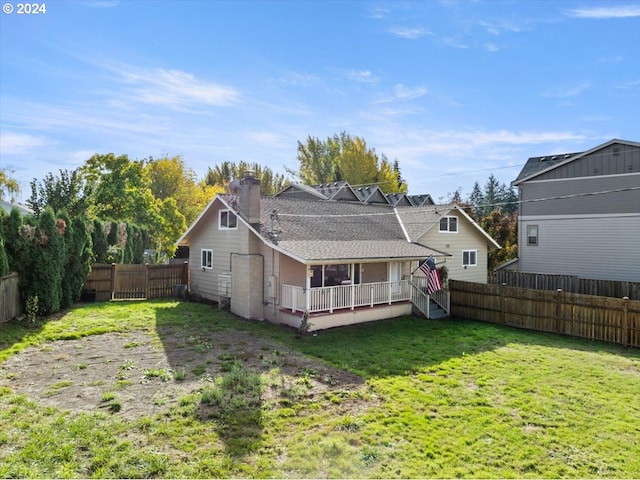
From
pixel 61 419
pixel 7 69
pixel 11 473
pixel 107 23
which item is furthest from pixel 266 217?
pixel 11 473

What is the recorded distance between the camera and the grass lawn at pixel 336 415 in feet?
18.1

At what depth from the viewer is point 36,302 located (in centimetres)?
1329

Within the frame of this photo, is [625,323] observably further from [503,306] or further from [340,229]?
[340,229]

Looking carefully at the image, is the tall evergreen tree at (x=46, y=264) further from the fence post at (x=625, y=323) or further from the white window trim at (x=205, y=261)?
the fence post at (x=625, y=323)

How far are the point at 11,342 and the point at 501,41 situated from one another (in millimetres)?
17431

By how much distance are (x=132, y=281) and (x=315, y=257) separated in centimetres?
1039

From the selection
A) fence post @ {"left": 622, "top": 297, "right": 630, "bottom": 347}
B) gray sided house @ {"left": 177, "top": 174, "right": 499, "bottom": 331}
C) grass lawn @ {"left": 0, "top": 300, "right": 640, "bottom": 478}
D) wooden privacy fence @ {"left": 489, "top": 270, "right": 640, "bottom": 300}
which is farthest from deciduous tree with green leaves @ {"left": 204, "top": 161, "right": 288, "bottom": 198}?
fence post @ {"left": 622, "top": 297, "right": 630, "bottom": 347}

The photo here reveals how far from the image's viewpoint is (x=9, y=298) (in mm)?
12328

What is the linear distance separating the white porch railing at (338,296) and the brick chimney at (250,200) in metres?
3.02

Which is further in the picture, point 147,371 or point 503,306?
point 503,306

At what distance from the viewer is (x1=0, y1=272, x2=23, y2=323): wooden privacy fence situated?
11.8m

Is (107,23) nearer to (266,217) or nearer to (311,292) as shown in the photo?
(266,217)

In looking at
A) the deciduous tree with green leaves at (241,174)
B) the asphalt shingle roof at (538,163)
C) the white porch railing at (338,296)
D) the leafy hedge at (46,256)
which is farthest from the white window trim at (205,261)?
the deciduous tree with green leaves at (241,174)

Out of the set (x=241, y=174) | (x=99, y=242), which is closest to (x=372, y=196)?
(x=99, y=242)
